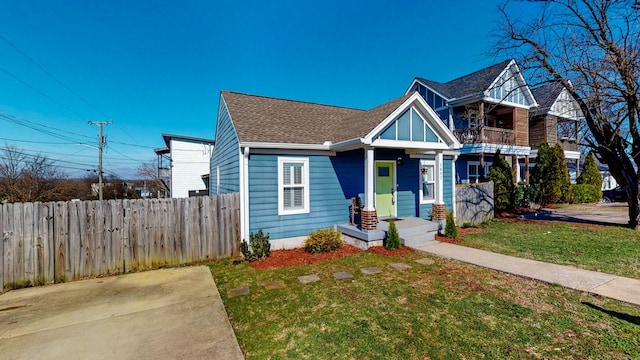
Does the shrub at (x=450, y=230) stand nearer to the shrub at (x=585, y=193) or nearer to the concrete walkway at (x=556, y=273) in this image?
the concrete walkway at (x=556, y=273)

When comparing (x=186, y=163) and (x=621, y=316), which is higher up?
(x=186, y=163)

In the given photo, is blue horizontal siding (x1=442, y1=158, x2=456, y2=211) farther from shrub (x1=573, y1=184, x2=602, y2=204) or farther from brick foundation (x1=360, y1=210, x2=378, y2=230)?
shrub (x1=573, y1=184, x2=602, y2=204)

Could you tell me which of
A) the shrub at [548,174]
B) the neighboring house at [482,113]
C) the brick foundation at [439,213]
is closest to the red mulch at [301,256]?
the brick foundation at [439,213]

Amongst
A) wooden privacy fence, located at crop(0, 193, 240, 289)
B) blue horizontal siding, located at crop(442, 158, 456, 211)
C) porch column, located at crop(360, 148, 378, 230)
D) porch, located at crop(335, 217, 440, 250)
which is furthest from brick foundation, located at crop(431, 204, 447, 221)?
wooden privacy fence, located at crop(0, 193, 240, 289)

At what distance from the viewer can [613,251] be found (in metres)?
6.93

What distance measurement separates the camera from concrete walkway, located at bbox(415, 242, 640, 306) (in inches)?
175

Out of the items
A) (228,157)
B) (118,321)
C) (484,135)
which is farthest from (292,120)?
(484,135)

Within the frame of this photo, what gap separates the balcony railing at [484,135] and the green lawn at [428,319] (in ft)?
40.7

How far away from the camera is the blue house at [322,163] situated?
7.60 meters

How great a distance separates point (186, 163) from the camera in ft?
79.4

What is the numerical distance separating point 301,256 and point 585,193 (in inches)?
896

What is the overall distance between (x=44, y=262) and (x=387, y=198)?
9.37 m

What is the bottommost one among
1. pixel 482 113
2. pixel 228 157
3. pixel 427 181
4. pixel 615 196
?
pixel 615 196

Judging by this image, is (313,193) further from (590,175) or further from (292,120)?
(590,175)
